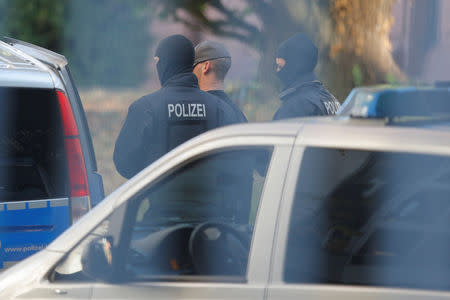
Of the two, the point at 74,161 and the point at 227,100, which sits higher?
the point at 227,100

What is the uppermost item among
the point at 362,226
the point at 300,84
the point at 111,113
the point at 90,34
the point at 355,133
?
the point at 355,133

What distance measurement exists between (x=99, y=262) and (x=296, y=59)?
3034 millimetres

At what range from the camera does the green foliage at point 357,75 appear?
40.7 ft

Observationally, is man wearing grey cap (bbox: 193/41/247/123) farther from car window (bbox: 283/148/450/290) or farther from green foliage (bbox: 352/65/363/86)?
green foliage (bbox: 352/65/363/86)

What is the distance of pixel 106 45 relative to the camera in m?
26.9

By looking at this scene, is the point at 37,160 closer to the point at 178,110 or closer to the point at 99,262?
the point at 178,110

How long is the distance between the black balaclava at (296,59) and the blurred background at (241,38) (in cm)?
114

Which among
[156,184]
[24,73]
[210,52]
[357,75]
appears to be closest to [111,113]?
[357,75]

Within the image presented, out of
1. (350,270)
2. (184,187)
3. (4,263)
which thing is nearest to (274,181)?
(350,270)

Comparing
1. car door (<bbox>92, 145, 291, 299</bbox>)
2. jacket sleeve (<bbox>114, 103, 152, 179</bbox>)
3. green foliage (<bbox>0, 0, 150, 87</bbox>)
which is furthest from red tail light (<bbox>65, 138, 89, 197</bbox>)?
green foliage (<bbox>0, 0, 150, 87</bbox>)

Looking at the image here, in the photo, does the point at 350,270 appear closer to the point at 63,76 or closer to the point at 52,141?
the point at 52,141

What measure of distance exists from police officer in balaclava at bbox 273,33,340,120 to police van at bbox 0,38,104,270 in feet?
4.35

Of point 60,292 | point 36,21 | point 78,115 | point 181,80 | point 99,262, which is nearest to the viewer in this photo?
point 99,262

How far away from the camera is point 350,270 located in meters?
2.46
